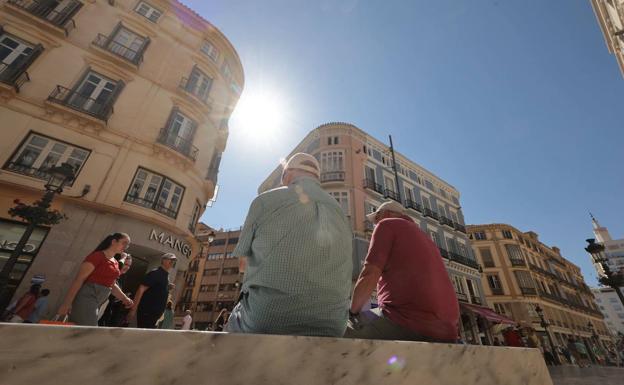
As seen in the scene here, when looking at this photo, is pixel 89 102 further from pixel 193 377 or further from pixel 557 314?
pixel 557 314

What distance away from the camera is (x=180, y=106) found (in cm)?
1204

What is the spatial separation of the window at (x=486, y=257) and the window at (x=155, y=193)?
109 feet

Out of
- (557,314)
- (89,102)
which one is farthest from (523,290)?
(89,102)

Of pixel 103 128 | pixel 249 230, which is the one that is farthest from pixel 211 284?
pixel 249 230

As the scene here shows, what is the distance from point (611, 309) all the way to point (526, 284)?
8708cm

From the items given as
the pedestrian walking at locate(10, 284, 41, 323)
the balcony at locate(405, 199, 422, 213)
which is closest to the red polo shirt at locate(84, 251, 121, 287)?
the pedestrian walking at locate(10, 284, 41, 323)

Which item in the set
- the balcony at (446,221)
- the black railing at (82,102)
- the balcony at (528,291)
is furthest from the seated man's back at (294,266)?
the balcony at (528,291)

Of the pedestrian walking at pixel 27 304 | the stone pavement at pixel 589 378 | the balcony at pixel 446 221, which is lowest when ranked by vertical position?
the stone pavement at pixel 589 378

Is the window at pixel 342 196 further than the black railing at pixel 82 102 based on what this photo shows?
Yes

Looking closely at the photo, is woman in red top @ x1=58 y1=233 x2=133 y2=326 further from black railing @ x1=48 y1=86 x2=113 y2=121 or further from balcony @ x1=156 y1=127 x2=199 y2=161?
black railing @ x1=48 y1=86 x2=113 y2=121

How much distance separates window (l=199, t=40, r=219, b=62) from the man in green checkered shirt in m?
15.8

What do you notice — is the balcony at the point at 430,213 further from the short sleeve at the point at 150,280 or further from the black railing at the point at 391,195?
the short sleeve at the point at 150,280

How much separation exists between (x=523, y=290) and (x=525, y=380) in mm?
34934

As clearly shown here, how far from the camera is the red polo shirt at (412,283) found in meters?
1.64
